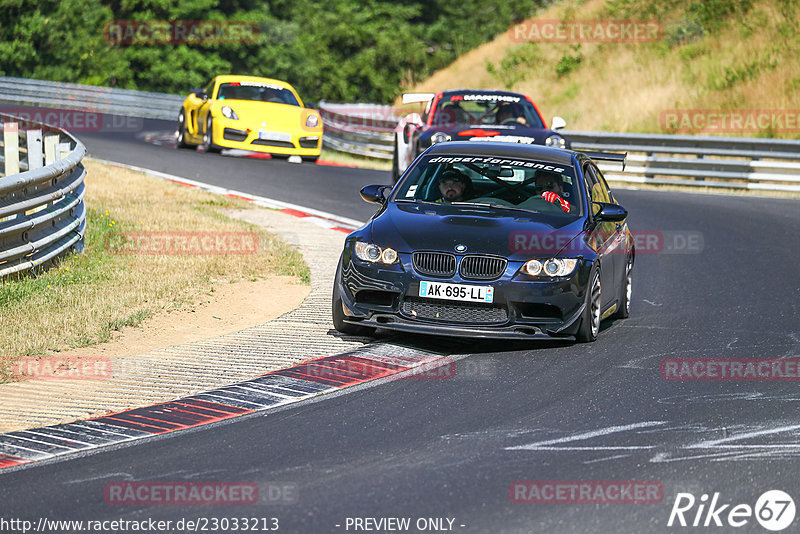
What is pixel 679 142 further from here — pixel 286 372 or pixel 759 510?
pixel 759 510

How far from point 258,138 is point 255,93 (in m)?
1.45

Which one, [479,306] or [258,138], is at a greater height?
[479,306]

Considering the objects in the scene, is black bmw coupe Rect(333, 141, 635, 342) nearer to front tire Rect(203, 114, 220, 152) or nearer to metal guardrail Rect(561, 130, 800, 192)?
metal guardrail Rect(561, 130, 800, 192)

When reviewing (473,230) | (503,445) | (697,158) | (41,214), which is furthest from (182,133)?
(503,445)

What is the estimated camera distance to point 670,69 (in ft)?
106

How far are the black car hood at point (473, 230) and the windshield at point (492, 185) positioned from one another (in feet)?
0.81

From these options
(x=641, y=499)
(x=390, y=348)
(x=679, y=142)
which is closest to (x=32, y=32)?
(x=679, y=142)

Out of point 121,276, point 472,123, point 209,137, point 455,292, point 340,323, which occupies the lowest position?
point 209,137

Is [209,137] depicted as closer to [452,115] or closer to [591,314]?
[452,115]

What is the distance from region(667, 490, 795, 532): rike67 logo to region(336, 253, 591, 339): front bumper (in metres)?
3.05

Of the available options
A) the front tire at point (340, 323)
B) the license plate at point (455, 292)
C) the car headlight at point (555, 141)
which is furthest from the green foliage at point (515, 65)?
the license plate at point (455, 292)

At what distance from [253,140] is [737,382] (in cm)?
1642

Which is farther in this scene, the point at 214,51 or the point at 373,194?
the point at 214,51

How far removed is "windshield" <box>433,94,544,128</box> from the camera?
17484mm
